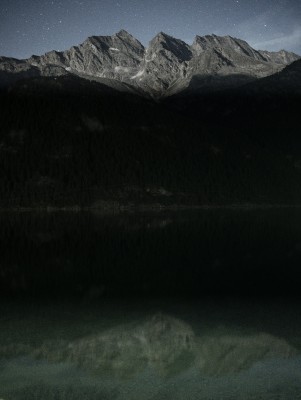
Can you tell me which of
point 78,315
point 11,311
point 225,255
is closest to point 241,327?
point 78,315

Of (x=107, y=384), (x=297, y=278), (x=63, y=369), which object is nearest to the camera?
(x=107, y=384)

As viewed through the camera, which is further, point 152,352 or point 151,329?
point 151,329

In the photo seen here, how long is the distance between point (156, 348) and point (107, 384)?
5.73 metres

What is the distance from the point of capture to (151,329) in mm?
32250

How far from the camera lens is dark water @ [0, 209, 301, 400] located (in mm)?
22688

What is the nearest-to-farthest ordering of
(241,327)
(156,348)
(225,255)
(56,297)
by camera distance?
(156,348)
(241,327)
(56,297)
(225,255)

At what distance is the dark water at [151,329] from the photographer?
22.7 meters

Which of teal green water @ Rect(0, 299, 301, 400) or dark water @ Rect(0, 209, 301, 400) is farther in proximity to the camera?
dark water @ Rect(0, 209, 301, 400)

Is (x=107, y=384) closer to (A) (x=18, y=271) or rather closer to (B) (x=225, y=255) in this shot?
(A) (x=18, y=271)

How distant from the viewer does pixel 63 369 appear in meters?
24.8

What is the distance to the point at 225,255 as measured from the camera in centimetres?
7019

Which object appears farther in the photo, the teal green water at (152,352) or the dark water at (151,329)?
the dark water at (151,329)

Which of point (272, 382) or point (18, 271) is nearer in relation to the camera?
point (272, 382)

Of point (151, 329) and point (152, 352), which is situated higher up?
point (151, 329)
